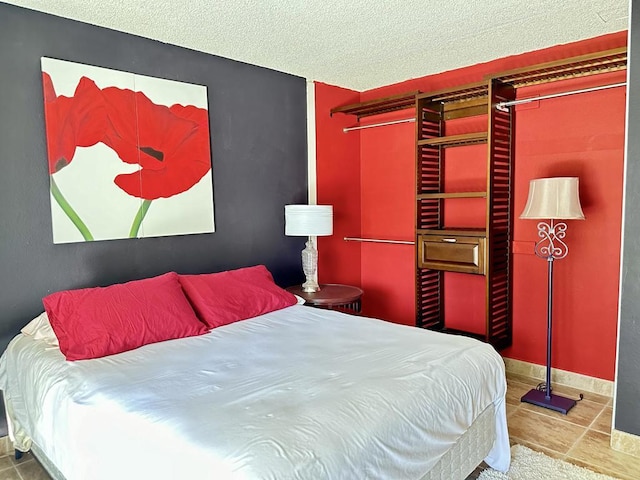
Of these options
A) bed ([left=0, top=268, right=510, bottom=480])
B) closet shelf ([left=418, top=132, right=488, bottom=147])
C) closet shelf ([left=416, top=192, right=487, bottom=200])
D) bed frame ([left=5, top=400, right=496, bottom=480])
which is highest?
closet shelf ([left=418, top=132, right=488, bottom=147])

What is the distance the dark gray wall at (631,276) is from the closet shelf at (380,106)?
5.03 feet

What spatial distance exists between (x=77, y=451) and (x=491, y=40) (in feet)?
10.6

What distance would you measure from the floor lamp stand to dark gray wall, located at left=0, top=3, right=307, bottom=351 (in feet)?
6.14

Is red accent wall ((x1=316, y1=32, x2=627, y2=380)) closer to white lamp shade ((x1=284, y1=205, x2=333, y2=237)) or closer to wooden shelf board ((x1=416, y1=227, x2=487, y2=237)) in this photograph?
wooden shelf board ((x1=416, y1=227, x2=487, y2=237))

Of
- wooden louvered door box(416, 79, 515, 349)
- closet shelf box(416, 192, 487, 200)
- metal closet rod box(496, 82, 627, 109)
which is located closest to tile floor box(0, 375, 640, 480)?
wooden louvered door box(416, 79, 515, 349)

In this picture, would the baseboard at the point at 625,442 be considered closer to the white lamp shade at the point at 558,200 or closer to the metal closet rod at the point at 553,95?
the white lamp shade at the point at 558,200

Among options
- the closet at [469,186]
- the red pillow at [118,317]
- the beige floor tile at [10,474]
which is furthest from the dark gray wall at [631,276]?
the beige floor tile at [10,474]

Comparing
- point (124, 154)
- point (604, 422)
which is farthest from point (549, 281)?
point (124, 154)

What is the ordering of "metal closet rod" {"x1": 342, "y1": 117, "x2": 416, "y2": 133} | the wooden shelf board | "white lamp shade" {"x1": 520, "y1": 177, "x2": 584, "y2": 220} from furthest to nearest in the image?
"metal closet rod" {"x1": 342, "y1": 117, "x2": 416, "y2": 133}
the wooden shelf board
"white lamp shade" {"x1": 520, "y1": 177, "x2": 584, "y2": 220}

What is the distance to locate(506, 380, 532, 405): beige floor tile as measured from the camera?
3.14 meters

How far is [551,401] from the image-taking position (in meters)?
3.03

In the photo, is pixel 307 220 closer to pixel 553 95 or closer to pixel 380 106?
pixel 380 106

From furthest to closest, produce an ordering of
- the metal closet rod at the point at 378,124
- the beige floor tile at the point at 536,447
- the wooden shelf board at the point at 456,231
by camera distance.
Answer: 1. the metal closet rod at the point at 378,124
2. the wooden shelf board at the point at 456,231
3. the beige floor tile at the point at 536,447

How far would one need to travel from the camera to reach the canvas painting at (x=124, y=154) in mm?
2654
